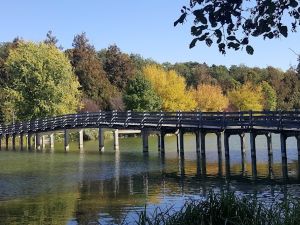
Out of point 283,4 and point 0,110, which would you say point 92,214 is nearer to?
point 283,4

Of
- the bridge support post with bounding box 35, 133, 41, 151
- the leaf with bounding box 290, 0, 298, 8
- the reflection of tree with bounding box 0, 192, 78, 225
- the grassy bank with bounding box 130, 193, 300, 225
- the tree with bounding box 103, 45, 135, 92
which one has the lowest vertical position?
the reflection of tree with bounding box 0, 192, 78, 225

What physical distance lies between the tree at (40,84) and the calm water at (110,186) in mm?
22459

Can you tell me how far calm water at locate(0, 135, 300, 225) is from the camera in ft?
51.5

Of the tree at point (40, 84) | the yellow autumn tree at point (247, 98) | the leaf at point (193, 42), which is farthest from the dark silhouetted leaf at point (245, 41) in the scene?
the yellow autumn tree at point (247, 98)

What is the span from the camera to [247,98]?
9331 cm

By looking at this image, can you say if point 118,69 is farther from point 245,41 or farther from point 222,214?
point 245,41

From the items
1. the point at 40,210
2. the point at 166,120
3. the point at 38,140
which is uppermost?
the point at 166,120

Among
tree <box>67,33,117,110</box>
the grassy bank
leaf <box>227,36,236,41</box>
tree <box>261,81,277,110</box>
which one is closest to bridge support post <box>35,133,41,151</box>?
tree <box>67,33,117,110</box>

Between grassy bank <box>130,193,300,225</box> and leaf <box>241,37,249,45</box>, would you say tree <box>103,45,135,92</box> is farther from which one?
leaf <box>241,37,249,45</box>

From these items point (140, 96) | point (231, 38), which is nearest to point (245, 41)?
point (231, 38)

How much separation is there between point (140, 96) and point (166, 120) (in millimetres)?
30862

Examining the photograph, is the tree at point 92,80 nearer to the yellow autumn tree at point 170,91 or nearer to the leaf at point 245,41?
the yellow autumn tree at point 170,91

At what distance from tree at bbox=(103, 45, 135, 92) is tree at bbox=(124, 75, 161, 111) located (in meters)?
20.6

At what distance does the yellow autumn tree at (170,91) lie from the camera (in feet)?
249
